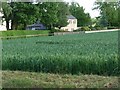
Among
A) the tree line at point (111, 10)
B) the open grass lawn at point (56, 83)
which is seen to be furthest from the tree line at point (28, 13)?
the open grass lawn at point (56, 83)

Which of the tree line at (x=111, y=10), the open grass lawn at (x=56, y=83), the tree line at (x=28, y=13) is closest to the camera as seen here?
the open grass lawn at (x=56, y=83)

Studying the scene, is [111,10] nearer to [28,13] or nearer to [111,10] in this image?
[111,10]

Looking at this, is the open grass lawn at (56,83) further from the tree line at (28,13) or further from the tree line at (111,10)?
the tree line at (28,13)

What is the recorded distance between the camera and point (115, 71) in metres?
7.84

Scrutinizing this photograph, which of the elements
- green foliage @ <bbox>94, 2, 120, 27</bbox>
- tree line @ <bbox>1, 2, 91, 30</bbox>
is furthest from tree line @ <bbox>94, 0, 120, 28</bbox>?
tree line @ <bbox>1, 2, 91, 30</bbox>

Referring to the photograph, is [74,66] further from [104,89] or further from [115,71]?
[104,89]

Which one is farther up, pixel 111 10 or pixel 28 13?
pixel 28 13

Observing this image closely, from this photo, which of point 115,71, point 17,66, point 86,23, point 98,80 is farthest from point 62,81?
point 86,23

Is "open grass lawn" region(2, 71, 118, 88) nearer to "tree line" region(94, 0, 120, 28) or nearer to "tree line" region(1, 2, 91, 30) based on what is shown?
"tree line" region(94, 0, 120, 28)

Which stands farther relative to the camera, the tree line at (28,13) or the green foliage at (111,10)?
the tree line at (28,13)

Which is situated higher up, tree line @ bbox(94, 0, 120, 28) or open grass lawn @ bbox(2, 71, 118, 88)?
tree line @ bbox(94, 0, 120, 28)

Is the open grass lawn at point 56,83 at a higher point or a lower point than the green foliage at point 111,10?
lower

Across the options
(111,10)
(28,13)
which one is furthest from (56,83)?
(28,13)

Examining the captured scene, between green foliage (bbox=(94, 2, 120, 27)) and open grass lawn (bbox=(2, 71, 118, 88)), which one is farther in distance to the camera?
green foliage (bbox=(94, 2, 120, 27))
